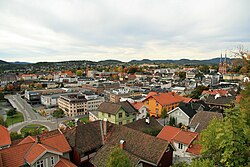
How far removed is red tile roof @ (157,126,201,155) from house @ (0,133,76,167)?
1305 cm

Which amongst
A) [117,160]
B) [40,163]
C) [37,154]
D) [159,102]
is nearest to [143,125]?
[117,160]

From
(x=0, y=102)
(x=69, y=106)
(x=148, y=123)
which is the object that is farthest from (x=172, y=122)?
(x=0, y=102)

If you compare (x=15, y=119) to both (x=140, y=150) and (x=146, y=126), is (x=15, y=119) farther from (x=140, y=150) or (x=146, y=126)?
(x=140, y=150)

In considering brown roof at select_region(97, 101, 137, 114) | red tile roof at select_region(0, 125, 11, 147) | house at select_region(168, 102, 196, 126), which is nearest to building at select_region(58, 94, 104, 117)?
brown roof at select_region(97, 101, 137, 114)

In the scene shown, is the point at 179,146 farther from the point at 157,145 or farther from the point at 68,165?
the point at 68,165

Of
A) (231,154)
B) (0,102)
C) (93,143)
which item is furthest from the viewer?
(0,102)

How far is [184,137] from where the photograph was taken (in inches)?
896

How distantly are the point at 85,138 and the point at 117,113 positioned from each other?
14007mm

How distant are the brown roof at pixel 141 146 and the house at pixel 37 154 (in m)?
3.23

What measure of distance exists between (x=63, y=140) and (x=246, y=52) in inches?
719

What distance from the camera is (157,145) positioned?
694 inches

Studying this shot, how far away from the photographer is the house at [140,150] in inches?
647

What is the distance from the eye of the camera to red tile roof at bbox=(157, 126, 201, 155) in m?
21.7

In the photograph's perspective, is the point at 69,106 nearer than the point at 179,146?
No
